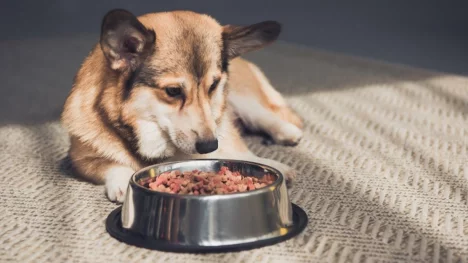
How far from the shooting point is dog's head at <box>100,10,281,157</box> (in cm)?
165

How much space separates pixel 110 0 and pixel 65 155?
320 centimetres

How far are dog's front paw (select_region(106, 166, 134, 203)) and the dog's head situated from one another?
145 mm

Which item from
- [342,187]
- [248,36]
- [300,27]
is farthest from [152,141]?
[300,27]

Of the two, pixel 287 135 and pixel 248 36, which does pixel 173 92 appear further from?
pixel 287 135

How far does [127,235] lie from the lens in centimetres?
139

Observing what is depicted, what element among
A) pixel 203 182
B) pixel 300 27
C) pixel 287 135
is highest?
pixel 203 182

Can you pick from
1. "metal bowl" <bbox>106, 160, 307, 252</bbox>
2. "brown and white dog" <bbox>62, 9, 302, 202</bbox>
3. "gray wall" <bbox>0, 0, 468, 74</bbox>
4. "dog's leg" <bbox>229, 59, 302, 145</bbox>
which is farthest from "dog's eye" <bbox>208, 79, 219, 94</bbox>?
"gray wall" <bbox>0, 0, 468, 74</bbox>

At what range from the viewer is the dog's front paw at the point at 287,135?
2.26 meters

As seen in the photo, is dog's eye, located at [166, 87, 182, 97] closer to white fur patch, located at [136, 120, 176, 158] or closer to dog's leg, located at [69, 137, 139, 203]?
white fur patch, located at [136, 120, 176, 158]

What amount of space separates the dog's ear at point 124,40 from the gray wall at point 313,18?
2.90m

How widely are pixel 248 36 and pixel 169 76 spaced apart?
1.00 feet

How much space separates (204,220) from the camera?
1.31m

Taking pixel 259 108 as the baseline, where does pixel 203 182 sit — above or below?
above

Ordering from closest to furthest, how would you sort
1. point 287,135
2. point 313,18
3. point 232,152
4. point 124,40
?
point 124,40 → point 232,152 → point 287,135 → point 313,18
